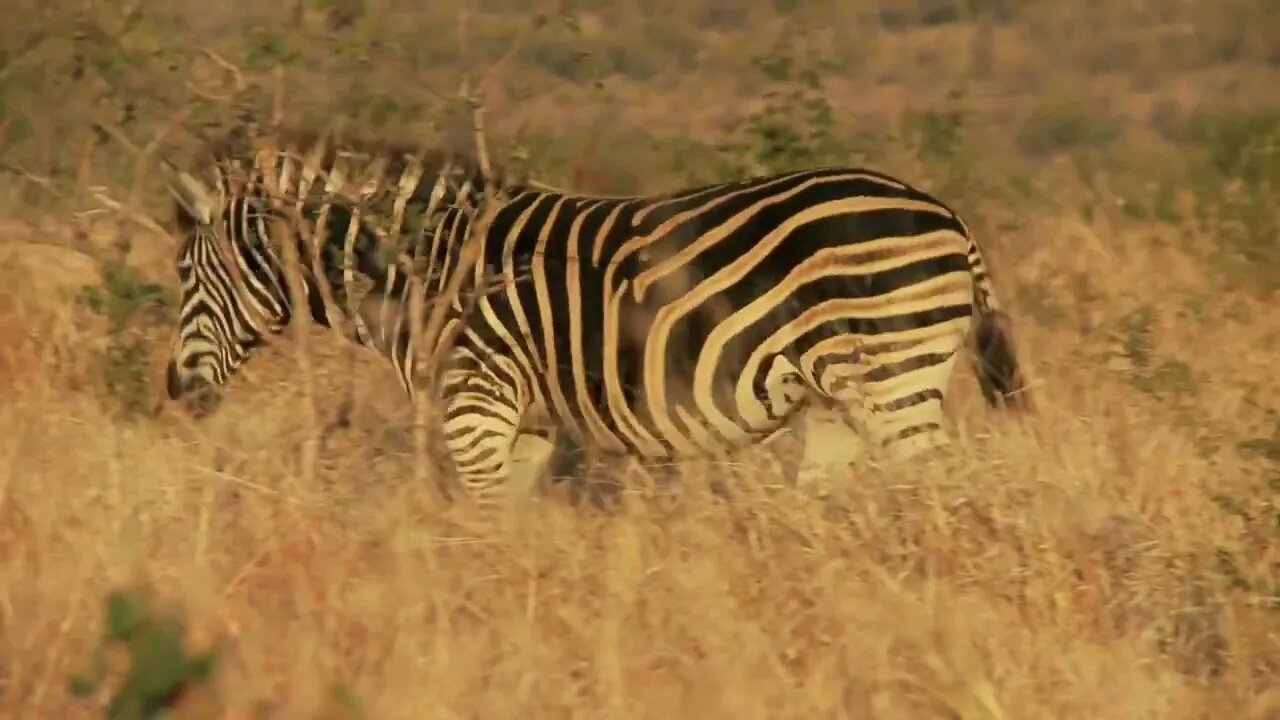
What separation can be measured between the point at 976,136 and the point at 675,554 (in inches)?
327

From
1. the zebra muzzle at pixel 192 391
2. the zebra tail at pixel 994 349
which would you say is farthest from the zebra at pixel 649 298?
the zebra muzzle at pixel 192 391

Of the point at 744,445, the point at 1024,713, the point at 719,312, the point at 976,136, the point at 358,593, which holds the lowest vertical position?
the point at 1024,713

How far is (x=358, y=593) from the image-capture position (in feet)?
12.0

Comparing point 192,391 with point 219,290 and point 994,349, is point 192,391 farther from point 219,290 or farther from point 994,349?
point 994,349

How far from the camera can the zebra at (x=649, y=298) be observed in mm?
4621

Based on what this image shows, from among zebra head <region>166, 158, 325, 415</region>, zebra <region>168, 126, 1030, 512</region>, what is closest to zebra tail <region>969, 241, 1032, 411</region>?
zebra <region>168, 126, 1030, 512</region>

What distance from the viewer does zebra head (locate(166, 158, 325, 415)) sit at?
5473 millimetres

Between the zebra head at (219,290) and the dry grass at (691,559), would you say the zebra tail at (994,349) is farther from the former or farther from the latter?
the zebra head at (219,290)

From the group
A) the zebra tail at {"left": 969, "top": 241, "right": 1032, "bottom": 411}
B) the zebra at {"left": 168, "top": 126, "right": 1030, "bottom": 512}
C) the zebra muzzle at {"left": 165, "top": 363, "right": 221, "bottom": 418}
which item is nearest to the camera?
the zebra at {"left": 168, "top": 126, "right": 1030, "bottom": 512}

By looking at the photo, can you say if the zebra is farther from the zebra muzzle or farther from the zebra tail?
the zebra muzzle

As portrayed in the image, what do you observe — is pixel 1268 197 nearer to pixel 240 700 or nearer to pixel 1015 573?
pixel 1015 573

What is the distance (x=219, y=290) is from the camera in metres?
5.64

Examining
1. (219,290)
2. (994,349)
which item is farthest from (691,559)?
(219,290)

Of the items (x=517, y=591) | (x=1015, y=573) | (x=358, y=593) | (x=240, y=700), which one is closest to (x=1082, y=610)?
(x=1015, y=573)
